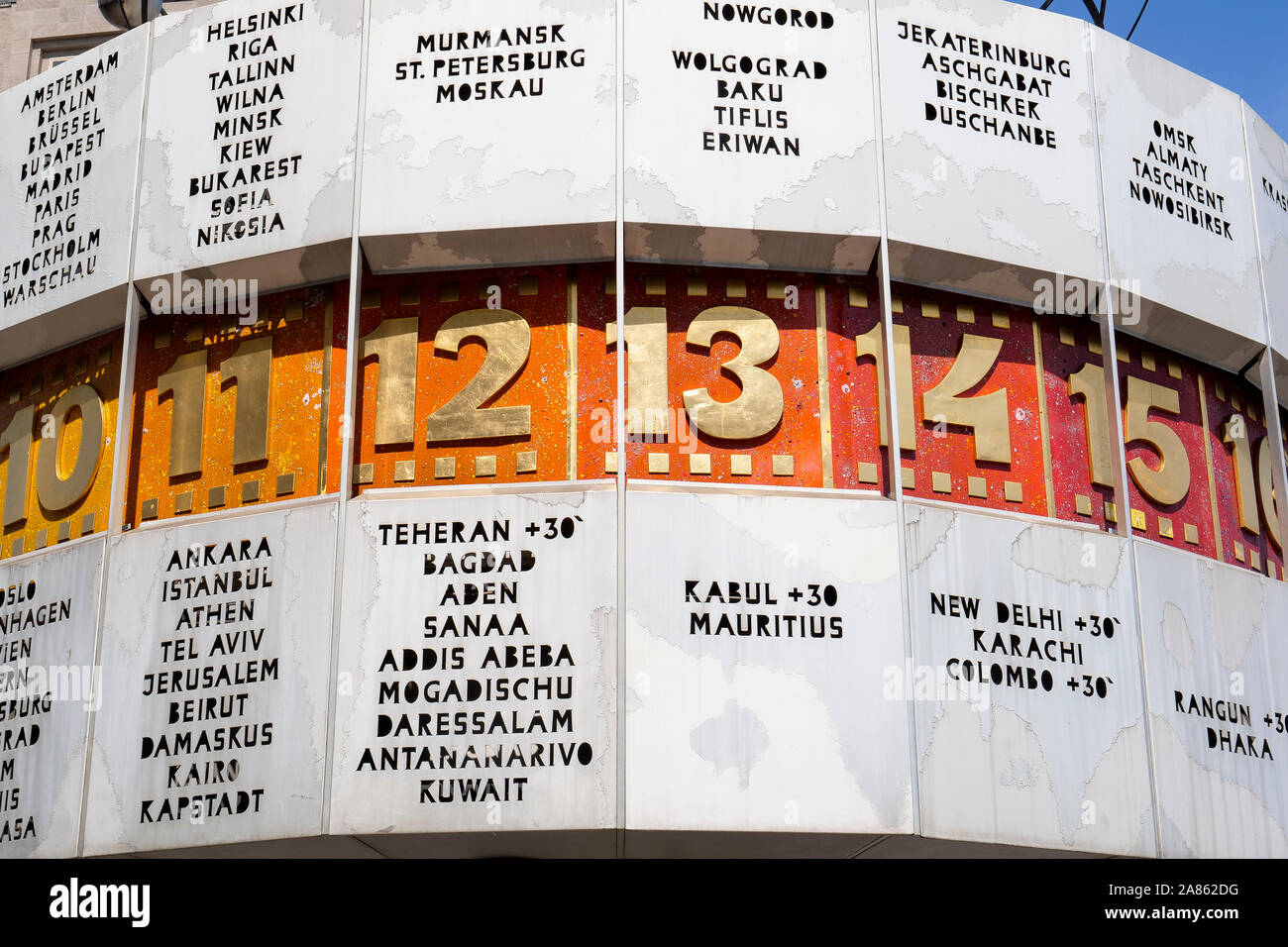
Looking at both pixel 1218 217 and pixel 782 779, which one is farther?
pixel 1218 217

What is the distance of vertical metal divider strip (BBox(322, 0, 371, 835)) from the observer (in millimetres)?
13172

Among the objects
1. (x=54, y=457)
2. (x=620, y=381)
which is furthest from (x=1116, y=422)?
(x=54, y=457)

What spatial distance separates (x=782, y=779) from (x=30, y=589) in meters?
6.56

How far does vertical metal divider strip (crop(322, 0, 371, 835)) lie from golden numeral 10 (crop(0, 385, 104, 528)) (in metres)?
2.54

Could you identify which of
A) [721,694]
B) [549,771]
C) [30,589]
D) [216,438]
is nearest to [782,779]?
[721,694]

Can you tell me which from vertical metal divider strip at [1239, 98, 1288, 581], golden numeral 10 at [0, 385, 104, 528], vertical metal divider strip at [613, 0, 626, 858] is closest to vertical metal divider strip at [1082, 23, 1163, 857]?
vertical metal divider strip at [1239, 98, 1288, 581]

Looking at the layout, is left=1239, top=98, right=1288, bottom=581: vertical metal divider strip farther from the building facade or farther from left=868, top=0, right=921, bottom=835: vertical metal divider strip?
left=868, top=0, right=921, bottom=835: vertical metal divider strip

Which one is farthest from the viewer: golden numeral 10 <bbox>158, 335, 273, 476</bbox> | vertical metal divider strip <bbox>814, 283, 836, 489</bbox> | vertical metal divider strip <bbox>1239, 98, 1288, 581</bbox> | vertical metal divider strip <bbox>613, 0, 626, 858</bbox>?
vertical metal divider strip <bbox>1239, 98, 1288, 581</bbox>

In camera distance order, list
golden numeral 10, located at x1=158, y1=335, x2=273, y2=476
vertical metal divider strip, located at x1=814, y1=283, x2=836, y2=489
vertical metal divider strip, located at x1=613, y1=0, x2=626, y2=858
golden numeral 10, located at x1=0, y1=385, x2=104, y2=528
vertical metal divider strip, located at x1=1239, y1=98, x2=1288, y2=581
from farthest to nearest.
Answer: vertical metal divider strip, located at x1=1239, y1=98, x2=1288, y2=581
golden numeral 10, located at x1=0, y1=385, x2=104, y2=528
golden numeral 10, located at x1=158, y1=335, x2=273, y2=476
vertical metal divider strip, located at x1=814, y1=283, x2=836, y2=489
vertical metal divider strip, located at x1=613, y1=0, x2=626, y2=858

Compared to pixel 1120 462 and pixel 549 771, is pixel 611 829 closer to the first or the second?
pixel 549 771

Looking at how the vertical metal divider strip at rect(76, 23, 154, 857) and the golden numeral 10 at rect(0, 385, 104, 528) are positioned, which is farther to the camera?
the golden numeral 10 at rect(0, 385, 104, 528)

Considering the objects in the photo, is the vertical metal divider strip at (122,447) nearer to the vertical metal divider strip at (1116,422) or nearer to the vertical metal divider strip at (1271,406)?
the vertical metal divider strip at (1116,422)
